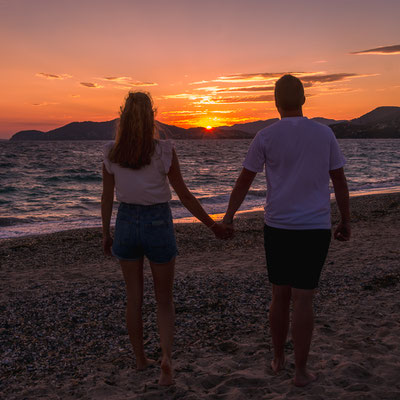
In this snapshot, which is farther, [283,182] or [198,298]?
[198,298]

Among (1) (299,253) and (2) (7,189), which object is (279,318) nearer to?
(1) (299,253)

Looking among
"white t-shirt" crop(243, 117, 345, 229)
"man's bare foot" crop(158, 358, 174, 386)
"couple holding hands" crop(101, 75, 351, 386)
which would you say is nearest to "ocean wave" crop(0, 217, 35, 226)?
"man's bare foot" crop(158, 358, 174, 386)

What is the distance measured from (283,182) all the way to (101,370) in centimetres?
251

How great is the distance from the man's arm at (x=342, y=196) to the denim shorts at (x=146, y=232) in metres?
1.29

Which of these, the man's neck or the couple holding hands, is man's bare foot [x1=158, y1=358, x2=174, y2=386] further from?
the man's neck

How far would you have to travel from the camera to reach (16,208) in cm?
1902

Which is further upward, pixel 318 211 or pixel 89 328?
pixel 318 211

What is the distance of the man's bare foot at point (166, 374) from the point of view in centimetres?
327

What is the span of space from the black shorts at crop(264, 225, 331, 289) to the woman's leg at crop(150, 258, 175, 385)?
2.71 ft

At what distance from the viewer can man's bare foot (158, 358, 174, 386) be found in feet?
10.7

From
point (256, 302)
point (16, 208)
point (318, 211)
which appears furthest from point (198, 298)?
point (16, 208)

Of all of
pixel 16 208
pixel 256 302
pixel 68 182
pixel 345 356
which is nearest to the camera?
pixel 345 356

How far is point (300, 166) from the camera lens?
272cm

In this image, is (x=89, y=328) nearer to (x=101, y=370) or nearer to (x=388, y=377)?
(x=101, y=370)
